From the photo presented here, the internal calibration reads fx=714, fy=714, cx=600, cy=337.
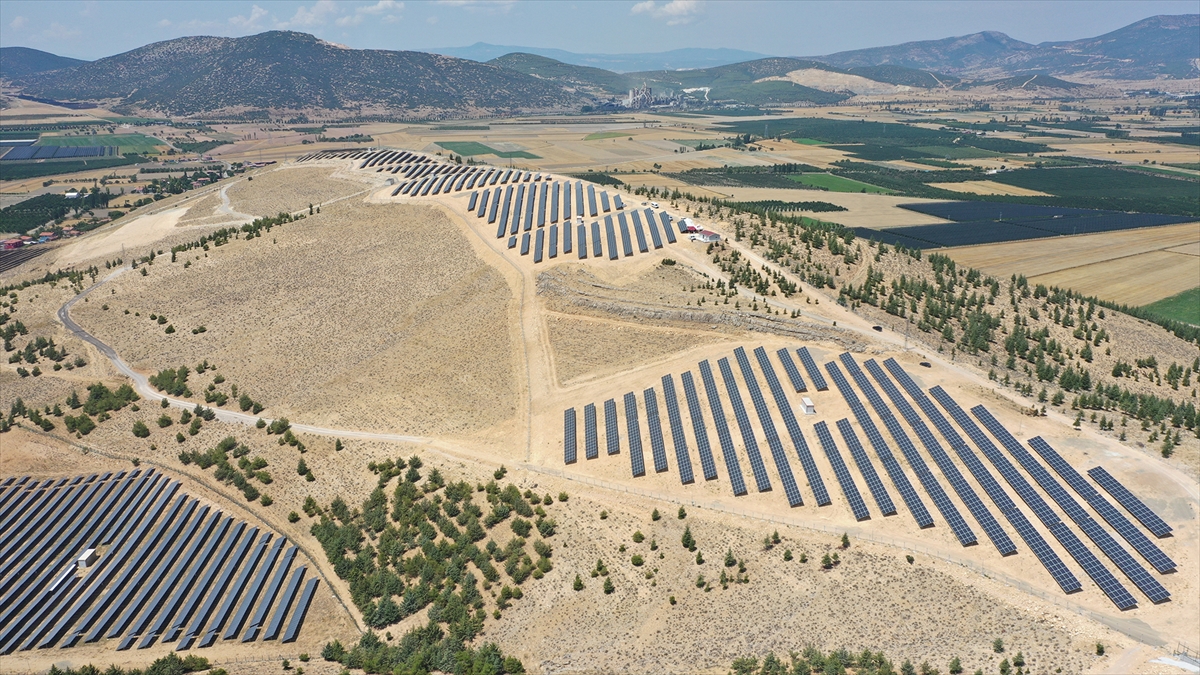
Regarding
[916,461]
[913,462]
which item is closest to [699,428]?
[913,462]

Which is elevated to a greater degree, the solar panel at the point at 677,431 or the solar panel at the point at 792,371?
the solar panel at the point at 792,371

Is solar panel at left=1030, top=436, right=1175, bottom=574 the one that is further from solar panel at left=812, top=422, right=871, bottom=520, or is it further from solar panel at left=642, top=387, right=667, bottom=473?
solar panel at left=642, top=387, right=667, bottom=473

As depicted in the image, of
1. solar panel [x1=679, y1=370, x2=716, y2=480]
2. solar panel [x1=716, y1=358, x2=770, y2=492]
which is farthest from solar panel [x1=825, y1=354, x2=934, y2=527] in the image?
solar panel [x1=679, y1=370, x2=716, y2=480]

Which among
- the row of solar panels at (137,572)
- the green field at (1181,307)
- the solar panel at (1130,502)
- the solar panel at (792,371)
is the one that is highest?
the solar panel at (792,371)

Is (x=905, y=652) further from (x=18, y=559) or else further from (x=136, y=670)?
(x=18, y=559)

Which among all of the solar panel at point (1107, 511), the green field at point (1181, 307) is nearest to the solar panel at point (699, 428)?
the solar panel at point (1107, 511)

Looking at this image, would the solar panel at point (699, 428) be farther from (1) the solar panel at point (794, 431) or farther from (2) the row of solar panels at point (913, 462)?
(1) the solar panel at point (794, 431)
